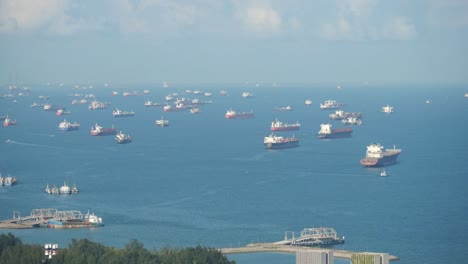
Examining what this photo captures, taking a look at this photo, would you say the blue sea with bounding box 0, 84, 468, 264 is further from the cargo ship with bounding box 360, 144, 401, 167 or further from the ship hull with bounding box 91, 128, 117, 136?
the ship hull with bounding box 91, 128, 117, 136

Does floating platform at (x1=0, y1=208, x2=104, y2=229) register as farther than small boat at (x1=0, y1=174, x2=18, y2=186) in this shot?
No

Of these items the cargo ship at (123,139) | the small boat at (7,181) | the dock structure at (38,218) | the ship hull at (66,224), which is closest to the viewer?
the ship hull at (66,224)

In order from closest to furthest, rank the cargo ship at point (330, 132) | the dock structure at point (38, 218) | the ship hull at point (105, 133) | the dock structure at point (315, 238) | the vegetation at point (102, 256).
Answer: the vegetation at point (102, 256) < the dock structure at point (315, 238) < the dock structure at point (38, 218) < the cargo ship at point (330, 132) < the ship hull at point (105, 133)

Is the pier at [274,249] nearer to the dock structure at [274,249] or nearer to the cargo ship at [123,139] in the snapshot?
the dock structure at [274,249]

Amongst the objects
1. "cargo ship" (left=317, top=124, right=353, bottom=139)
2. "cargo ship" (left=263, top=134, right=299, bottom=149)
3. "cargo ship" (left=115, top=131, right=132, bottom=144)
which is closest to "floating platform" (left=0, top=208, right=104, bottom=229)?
"cargo ship" (left=263, top=134, right=299, bottom=149)

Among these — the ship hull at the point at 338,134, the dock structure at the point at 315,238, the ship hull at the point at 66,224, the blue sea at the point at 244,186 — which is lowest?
the dock structure at the point at 315,238

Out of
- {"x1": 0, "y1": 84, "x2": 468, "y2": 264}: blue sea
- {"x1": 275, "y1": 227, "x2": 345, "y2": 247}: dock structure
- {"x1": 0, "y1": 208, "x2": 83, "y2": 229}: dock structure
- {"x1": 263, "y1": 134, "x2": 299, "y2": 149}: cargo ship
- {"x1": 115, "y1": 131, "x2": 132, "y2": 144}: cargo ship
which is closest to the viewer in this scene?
{"x1": 275, "y1": 227, "x2": 345, "y2": 247}: dock structure

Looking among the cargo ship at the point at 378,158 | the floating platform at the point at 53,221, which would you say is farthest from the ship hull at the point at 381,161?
the floating platform at the point at 53,221
